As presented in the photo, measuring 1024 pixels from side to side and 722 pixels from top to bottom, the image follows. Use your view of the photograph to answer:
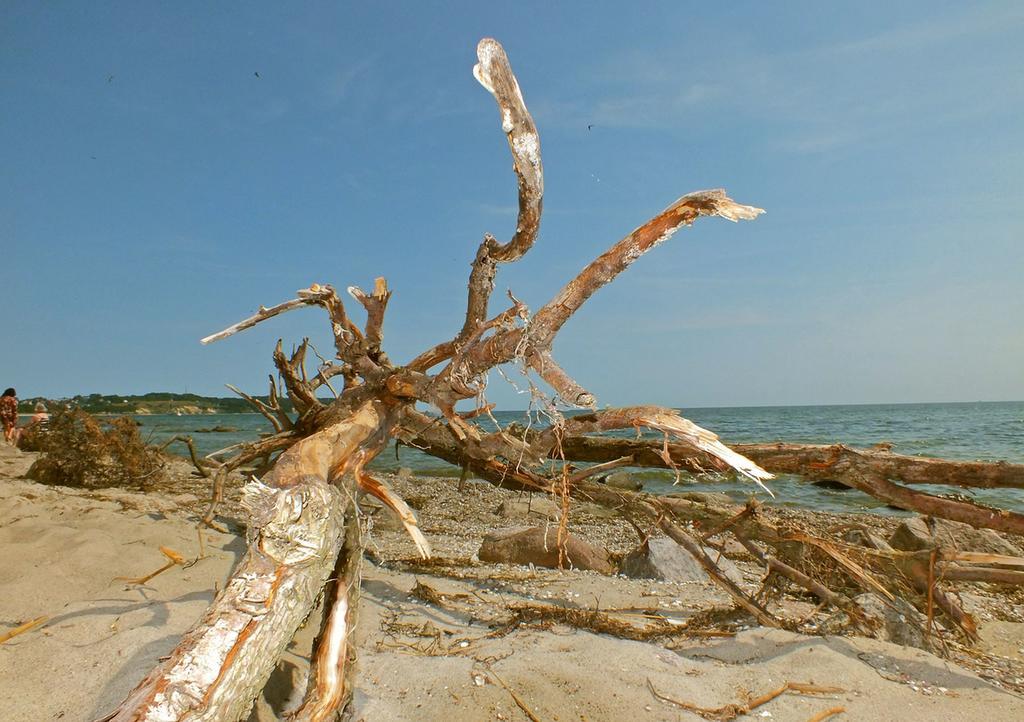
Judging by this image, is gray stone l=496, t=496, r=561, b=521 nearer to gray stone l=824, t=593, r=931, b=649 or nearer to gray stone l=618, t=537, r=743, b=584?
gray stone l=618, t=537, r=743, b=584

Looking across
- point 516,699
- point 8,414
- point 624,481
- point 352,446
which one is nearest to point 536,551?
point 352,446

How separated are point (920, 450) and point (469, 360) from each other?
20.1m

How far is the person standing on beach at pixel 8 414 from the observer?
44.2 ft

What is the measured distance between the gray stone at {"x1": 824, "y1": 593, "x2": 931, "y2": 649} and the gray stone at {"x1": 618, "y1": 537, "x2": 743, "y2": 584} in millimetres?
1172

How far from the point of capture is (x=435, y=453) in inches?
219

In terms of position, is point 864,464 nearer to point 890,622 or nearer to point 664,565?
point 890,622

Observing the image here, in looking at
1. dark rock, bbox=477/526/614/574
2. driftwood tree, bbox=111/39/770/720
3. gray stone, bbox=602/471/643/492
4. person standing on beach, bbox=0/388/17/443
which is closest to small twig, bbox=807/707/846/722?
driftwood tree, bbox=111/39/770/720

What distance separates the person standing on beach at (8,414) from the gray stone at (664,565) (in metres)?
14.9

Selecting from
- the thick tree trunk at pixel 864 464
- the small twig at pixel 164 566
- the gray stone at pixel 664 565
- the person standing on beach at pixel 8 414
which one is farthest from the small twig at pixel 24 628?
the person standing on beach at pixel 8 414

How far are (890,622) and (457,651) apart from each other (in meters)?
2.71

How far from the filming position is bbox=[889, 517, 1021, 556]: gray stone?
566cm

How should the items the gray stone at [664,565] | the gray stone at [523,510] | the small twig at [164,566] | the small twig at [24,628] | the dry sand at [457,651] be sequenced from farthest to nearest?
the gray stone at [523,510] → the gray stone at [664,565] → the small twig at [164,566] → the small twig at [24,628] → the dry sand at [457,651]

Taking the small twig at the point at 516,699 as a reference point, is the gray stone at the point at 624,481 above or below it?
below

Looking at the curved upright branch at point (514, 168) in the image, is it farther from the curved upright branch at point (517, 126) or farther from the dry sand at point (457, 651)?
the dry sand at point (457, 651)
